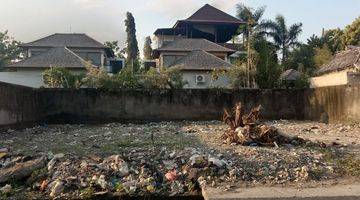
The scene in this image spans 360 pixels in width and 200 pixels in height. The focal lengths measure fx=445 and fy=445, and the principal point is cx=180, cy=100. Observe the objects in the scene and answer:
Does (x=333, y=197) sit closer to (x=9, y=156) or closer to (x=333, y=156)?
(x=333, y=156)

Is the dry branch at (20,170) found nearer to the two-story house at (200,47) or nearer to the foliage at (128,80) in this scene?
the foliage at (128,80)

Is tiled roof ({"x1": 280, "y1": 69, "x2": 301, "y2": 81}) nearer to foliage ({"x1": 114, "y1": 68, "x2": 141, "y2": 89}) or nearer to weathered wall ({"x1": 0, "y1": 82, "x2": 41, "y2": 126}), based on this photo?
foliage ({"x1": 114, "y1": 68, "x2": 141, "y2": 89})

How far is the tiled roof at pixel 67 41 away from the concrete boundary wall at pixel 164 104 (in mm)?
14751

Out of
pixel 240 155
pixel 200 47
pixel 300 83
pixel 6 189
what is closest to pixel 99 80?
pixel 300 83

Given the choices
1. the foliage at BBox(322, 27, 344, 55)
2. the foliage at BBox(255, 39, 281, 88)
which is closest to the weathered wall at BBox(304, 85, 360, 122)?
the foliage at BBox(255, 39, 281, 88)

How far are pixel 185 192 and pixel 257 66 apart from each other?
1435 centimetres

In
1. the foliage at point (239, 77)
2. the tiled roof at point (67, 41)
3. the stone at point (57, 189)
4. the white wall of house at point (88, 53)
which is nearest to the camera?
the stone at point (57, 189)

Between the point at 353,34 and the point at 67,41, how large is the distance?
2148 centimetres

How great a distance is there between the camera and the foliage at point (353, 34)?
33906 mm

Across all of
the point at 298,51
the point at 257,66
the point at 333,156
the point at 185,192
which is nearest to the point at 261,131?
the point at 333,156

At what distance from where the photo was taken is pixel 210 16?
36.9m

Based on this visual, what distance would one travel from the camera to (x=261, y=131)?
8.74 meters

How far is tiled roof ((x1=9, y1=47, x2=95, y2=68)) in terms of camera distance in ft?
83.5

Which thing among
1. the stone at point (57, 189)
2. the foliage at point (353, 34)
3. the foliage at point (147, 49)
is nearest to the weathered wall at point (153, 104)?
the stone at point (57, 189)
